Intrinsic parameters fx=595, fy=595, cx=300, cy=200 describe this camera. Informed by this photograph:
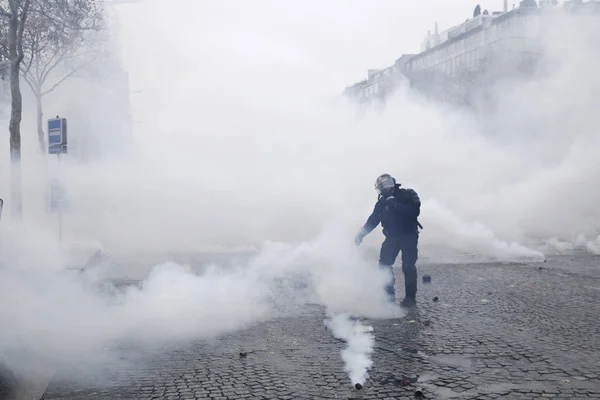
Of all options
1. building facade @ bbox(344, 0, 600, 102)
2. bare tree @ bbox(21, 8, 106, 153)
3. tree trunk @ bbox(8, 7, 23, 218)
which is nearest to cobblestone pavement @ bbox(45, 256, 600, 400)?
tree trunk @ bbox(8, 7, 23, 218)

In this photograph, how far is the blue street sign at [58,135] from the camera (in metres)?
12.5

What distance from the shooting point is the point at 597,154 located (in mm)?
15312

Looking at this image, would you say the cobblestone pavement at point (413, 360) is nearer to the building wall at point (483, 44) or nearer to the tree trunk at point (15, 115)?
the tree trunk at point (15, 115)

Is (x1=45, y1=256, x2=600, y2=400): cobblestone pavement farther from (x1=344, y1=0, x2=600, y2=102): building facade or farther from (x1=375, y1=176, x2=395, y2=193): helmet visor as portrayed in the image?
(x1=344, y1=0, x2=600, y2=102): building facade

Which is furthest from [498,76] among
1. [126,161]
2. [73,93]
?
[73,93]

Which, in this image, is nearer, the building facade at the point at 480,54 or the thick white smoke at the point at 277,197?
the thick white smoke at the point at 277,197

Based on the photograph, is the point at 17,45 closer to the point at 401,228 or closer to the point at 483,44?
the point at 401,228

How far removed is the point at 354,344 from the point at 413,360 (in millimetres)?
703

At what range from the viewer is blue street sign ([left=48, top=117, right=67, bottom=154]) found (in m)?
12.5

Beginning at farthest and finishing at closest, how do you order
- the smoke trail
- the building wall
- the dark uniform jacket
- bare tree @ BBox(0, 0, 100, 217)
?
the building wall
bare tree @ BBox(0, 0, 100, 217)
the dark uniform jacket
the smoke trail

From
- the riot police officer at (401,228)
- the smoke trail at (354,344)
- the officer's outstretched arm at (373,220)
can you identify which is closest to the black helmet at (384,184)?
the riot police officer at (401,228)

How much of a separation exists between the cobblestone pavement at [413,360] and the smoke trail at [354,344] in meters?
0.08

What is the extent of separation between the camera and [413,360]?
17.5 feet

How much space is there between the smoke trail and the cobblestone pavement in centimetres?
8
